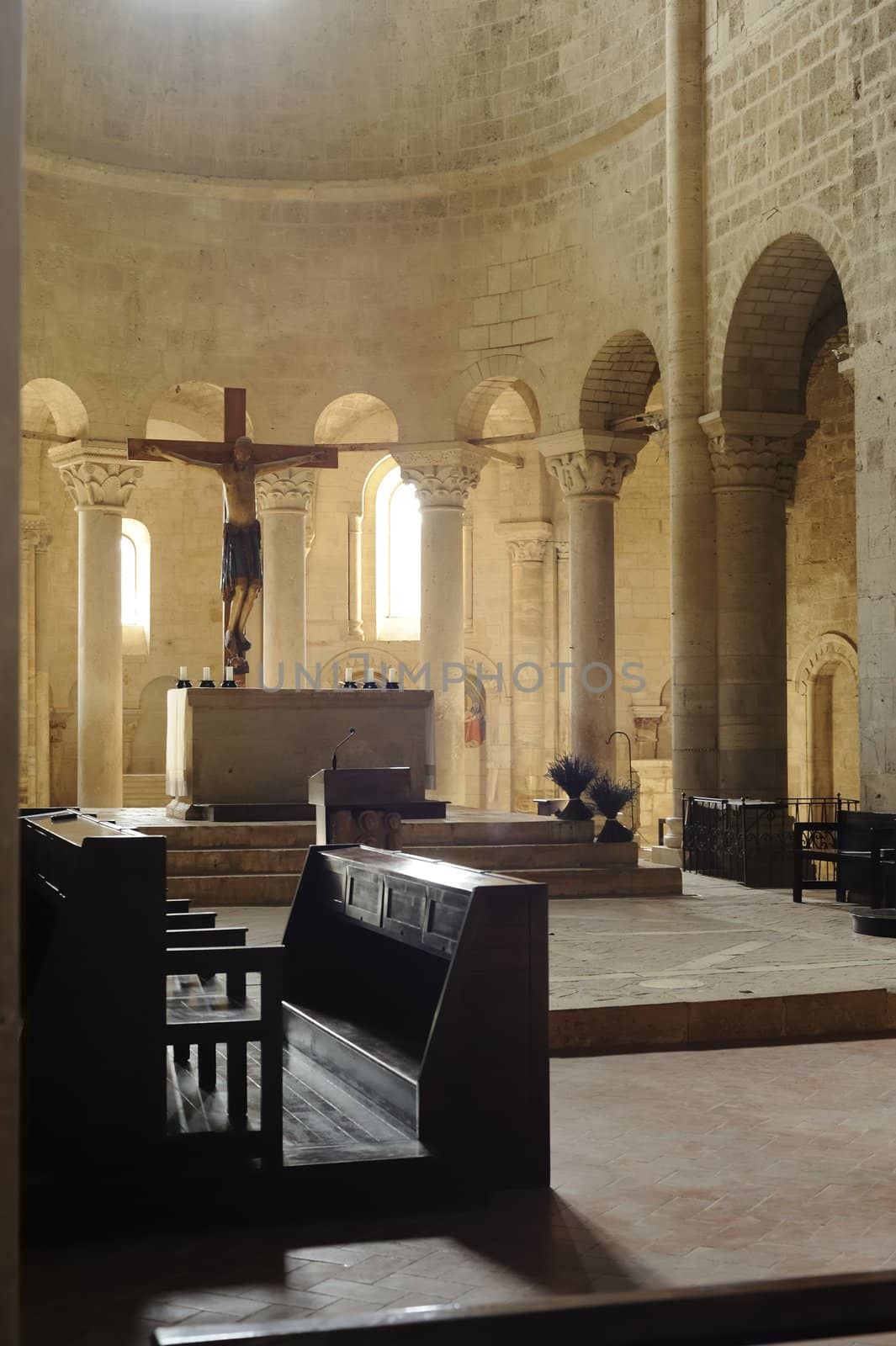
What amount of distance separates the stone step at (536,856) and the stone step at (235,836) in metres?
1.03

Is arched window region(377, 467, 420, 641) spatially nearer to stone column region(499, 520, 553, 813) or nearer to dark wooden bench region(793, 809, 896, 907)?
stone column region(499, 520, 553, 813)

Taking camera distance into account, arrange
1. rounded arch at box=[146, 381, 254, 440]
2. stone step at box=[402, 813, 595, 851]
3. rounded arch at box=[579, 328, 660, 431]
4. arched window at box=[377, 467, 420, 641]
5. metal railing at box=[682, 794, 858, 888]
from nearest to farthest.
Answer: stone step at box=[402, 813, 595, 851] → metal railing at box=[682, 794, 858, 888] → rounded arch at box=[579, 328, 660, 431] → rounded arch at box=[146, 381, 254, 440] → arched window at box=[377, 467, 420, 641]

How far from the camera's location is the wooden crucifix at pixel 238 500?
14773mm

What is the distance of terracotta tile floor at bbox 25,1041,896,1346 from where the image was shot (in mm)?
3648

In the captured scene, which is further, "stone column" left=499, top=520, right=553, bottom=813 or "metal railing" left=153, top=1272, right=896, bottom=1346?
"stone column" left=499, top=520, right=553, bottom=813

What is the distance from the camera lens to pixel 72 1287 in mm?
3719

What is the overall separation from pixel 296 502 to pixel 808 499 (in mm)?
7213

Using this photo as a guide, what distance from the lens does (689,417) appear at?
15695 millimetres

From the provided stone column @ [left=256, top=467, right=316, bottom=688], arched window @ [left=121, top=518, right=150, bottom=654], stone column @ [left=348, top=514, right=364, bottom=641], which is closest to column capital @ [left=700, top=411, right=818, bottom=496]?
stone column @ [left=256, top=467, right=316, bottom=688]

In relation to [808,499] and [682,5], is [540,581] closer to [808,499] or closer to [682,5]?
[808,499]

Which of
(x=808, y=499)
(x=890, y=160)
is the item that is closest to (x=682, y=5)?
(x=890, y=160)

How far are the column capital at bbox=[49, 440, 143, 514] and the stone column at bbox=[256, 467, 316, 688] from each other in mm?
1724

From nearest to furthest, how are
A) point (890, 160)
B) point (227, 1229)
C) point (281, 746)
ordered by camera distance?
point (227, 1229) < point (890, 160) < point (281, 746)

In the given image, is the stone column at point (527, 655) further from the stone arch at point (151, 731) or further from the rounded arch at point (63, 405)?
the rounded arch at point (63, 405)
